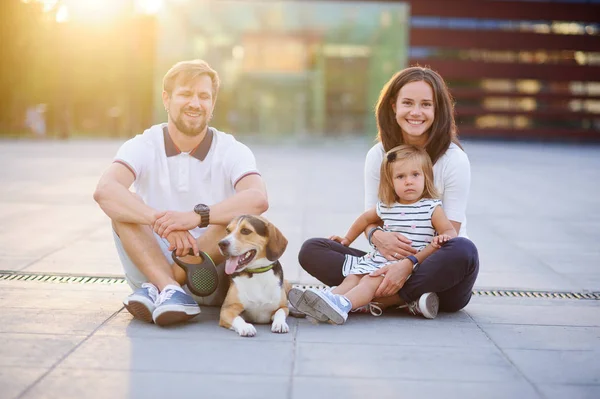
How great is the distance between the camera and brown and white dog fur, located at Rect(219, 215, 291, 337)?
4.01m

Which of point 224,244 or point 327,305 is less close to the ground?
point 224,244

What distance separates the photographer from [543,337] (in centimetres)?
418

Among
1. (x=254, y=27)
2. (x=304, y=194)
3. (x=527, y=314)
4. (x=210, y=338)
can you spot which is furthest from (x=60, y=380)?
(x=254, y=27)

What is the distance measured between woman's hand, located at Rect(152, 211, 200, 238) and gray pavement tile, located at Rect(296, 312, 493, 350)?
891 millimetres

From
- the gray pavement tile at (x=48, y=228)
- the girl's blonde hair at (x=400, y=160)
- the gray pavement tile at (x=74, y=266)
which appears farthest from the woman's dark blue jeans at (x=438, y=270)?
the gray pavement tile at (x=48, y=228)

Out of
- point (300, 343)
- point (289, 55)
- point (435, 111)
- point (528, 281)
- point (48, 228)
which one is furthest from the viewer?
point (289, 55)

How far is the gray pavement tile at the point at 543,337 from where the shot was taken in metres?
4.00

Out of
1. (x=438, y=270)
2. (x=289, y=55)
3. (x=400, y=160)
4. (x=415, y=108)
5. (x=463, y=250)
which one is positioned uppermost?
(x=289, y=55)

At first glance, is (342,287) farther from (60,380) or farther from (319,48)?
(319,48)

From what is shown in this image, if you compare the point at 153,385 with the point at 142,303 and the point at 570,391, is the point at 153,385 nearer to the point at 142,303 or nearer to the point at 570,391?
the point at 142,303

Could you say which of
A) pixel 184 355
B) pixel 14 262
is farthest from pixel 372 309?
pixel 14 262

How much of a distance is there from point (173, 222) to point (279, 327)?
86 centimetres

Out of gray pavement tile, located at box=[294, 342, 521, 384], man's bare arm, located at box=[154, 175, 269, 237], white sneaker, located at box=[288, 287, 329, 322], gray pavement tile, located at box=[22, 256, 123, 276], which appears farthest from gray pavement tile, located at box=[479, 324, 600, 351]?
gray pavement tile, located at box=[22, 256, 123, 276]

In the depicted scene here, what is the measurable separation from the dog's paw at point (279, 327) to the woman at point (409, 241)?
→ 0.64ft
